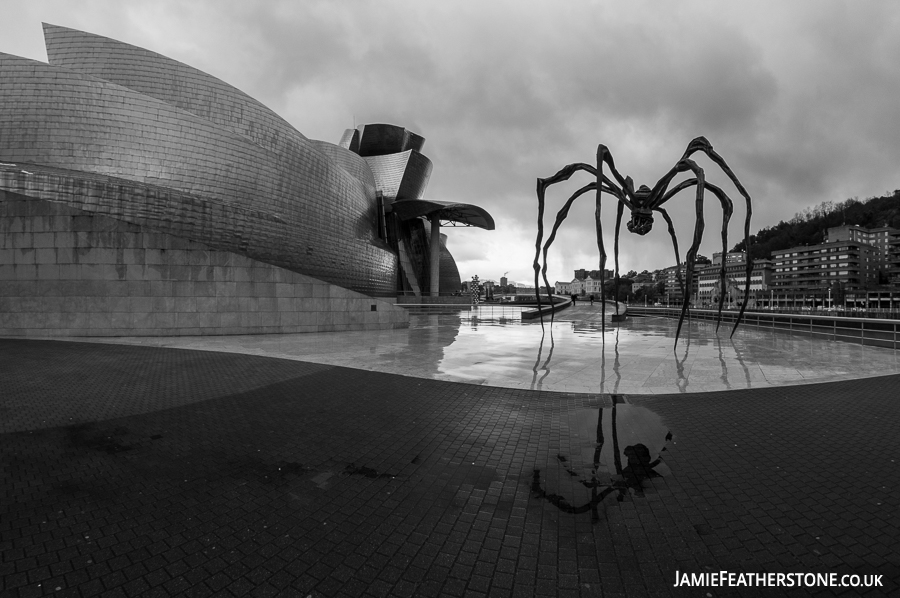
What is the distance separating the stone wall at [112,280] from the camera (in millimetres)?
13422

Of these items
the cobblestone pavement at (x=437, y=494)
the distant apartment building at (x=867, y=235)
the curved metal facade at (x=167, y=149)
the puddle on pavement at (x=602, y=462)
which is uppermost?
the distant apartment building at (x=867, y=235)

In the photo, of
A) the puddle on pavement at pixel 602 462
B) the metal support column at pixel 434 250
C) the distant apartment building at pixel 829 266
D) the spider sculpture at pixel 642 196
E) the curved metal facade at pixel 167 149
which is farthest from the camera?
the distant apartment building at pixel 829 266

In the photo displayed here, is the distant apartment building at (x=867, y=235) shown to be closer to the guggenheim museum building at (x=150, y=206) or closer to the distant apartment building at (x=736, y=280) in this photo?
the distant apartment building at (x=736, y=280)

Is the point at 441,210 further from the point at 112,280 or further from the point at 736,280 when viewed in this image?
the point at 736,280

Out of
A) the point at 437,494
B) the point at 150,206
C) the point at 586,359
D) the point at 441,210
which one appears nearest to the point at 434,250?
the point at 441,210

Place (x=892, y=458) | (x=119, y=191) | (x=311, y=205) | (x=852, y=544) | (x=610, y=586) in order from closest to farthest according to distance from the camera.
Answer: (x=610, y=586)
(x=852, y=544)
(x=892, y=458)
(x=119, y=191)
(x=311, y=205)

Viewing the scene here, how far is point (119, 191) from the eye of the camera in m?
15.5

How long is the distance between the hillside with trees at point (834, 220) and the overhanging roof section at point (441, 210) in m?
108

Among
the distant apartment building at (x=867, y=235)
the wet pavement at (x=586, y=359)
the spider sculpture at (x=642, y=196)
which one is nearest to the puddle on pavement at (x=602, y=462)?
the wet pavement at (x=586, y=359)

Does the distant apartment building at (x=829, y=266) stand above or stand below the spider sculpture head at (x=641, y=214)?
above

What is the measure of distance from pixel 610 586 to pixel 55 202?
65.0 feet

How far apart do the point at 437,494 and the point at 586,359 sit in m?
7.02

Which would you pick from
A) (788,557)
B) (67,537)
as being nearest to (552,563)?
(788,557)

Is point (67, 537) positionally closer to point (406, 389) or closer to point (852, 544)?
point (406, 389)
